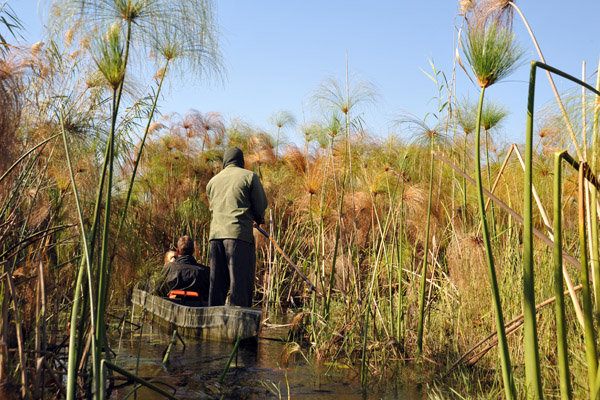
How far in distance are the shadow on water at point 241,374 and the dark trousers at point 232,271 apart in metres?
0.66

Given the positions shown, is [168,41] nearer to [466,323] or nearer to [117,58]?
[117,58]

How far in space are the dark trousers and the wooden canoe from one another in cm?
44

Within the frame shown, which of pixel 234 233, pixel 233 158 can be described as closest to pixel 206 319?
pixel 234 233

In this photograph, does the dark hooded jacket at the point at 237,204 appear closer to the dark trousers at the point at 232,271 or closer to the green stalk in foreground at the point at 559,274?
the dark trousers at the point at 232,271

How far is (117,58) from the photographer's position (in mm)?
2322

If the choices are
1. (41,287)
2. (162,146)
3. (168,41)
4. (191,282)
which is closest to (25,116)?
(168,41)

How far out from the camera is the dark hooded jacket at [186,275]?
23.4 feet

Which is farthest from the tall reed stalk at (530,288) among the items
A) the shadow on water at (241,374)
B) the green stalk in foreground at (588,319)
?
the shadow on water at (241,374)

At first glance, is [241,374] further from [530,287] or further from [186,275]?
[530,287]

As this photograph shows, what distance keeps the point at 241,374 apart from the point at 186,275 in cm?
264

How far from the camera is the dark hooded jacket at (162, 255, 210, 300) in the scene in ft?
23.4

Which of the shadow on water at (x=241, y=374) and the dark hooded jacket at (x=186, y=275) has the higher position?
the dark hooded jacket at (x=186, y=275)

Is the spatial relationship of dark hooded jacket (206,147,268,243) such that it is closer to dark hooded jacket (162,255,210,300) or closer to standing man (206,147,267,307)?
standing man (206,147,267,307)

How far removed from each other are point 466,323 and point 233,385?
1.85 meters
